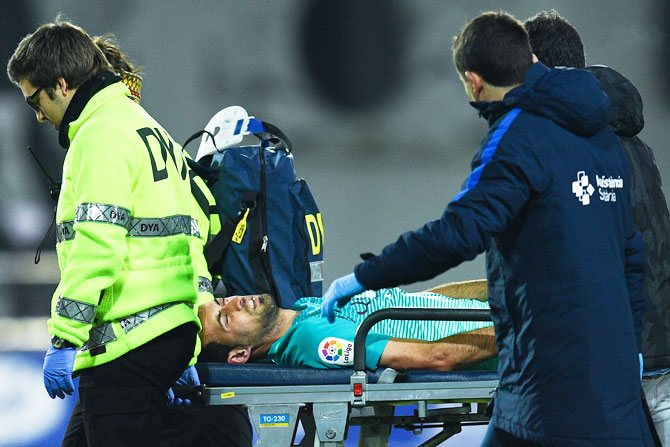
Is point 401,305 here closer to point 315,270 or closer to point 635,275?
point 315,270

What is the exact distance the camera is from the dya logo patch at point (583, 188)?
1.72 meters

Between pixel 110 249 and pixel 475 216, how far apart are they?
2.99 ft

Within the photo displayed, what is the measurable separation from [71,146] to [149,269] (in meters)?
0.35

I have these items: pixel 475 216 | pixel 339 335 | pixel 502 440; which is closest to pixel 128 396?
pixel 339 335

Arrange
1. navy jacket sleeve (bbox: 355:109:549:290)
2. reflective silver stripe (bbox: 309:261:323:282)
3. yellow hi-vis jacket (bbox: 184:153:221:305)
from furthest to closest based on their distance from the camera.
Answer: reflective silver stripe (bbox: 309:261:323:282) < yellow hi-vis jacket (bbox: 184:153:221:305) < navy jacket sleeve (bbox: 355:109:549:290)

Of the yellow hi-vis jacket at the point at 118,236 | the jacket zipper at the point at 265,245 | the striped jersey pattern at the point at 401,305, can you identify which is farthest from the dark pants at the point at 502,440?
the jacket zipper at the point at 265,245

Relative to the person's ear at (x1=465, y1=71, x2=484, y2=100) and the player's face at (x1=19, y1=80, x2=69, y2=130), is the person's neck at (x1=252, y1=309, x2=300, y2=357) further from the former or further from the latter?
the person's ear at (x1=465, y1=71, x2=484, y2=100)

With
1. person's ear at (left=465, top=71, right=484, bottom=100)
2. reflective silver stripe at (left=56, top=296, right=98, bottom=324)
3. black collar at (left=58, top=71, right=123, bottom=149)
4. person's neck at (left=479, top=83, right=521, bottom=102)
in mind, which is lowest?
reflective silver stripe at (left=56, top=296, right=98, bottom=324)

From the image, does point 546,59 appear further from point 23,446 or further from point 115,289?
point 23,446

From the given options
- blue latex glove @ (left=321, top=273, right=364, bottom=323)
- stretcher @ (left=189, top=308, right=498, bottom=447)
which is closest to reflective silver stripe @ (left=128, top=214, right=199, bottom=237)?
blue latex glove @ (left=321, top=273, right=364, bottom=323)

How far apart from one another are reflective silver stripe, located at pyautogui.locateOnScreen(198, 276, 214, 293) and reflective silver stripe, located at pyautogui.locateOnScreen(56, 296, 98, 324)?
963 mm

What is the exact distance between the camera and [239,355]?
10.4 ft

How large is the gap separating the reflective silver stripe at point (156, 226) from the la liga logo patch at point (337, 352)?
70cm

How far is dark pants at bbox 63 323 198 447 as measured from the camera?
2229 millimetres
